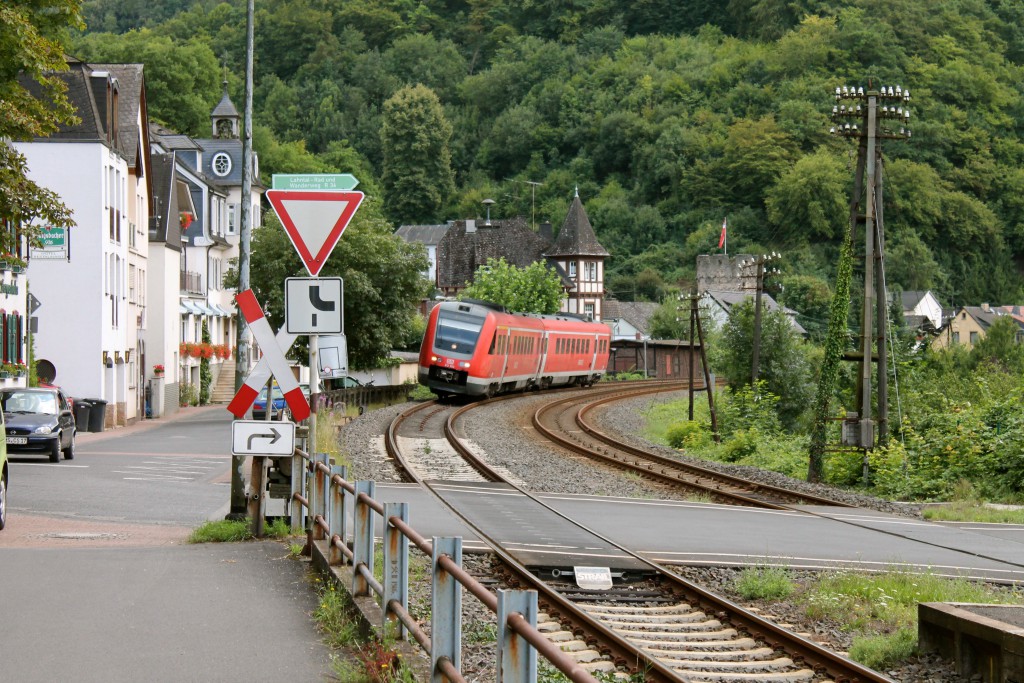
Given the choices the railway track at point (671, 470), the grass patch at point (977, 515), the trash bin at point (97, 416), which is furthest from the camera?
A: the trash bin at point (97, 416)

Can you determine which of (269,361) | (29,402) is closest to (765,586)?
(269,361)

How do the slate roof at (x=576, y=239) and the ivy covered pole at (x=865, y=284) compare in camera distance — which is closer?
the ivy covered pole at (x=865, y=284)

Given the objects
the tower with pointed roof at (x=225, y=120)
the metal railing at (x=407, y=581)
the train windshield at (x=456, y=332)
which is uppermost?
the tower with pointed roof at (x=225, y=120)

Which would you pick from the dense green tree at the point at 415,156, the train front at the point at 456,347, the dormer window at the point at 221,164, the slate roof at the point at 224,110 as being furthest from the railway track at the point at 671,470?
the dense green tree at the point at 415,156

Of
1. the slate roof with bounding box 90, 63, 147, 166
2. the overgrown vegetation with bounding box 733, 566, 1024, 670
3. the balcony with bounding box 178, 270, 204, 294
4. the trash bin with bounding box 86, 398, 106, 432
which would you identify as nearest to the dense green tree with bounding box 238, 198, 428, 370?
the slate roof with bounding box 90, 63, 147, 166

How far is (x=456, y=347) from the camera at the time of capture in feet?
151

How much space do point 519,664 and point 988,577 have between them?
934 centimetres

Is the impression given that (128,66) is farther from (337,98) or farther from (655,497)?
(337,98)

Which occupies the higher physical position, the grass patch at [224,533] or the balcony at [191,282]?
the balcony at [191,282]

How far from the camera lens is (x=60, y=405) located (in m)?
27.5

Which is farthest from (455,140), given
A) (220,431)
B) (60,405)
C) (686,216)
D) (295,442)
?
(295,442)

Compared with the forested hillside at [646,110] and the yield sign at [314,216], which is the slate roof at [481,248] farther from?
the yield sign at [314,216]

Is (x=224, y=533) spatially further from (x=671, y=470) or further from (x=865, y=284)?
(x=865, y=284)

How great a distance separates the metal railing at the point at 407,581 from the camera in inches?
197
